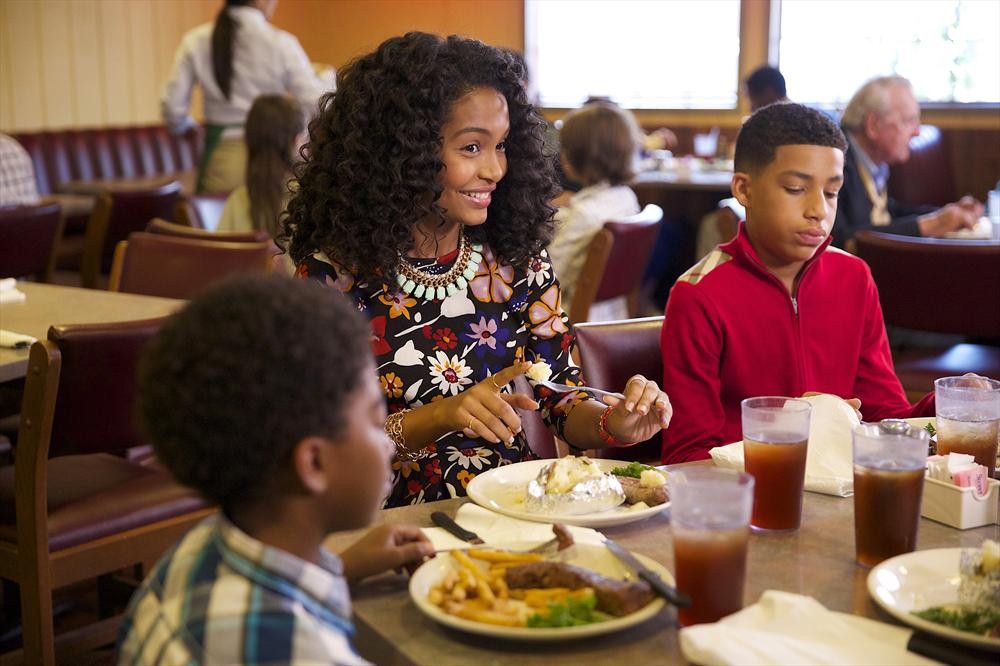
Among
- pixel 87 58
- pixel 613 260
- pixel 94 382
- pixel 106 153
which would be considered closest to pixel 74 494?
pixel 94 382

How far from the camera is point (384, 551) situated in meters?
1.18

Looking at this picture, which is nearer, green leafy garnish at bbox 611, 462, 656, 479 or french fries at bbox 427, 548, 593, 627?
french fries at bbox 427, 548, 593, 627

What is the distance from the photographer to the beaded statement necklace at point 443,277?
1.95m

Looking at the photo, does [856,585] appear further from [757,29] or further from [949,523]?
[757,29]

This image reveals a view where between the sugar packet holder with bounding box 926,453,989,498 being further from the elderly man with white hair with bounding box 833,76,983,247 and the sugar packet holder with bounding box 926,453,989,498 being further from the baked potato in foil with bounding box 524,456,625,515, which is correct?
the elderly man with white hair with bounding box 833,76,983,247

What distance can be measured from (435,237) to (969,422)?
35.5 inches

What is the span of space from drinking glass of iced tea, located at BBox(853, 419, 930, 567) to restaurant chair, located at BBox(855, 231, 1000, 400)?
1.95 meters

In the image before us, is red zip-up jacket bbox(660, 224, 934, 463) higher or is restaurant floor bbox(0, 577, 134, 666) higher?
red zip-up jacket bbox(660, 224, 934, 463)

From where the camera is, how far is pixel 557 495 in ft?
4.49

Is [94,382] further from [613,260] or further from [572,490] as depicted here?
[613,260]

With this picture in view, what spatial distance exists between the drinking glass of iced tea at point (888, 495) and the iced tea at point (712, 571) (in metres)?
0.21

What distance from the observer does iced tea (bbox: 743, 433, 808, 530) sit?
4.29 feet

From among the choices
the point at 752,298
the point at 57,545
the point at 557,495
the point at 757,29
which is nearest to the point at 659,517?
the point at 557,495

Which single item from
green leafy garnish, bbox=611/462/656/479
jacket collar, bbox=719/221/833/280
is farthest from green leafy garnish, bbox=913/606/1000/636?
jacket collar, bbox=719/221/833/280
